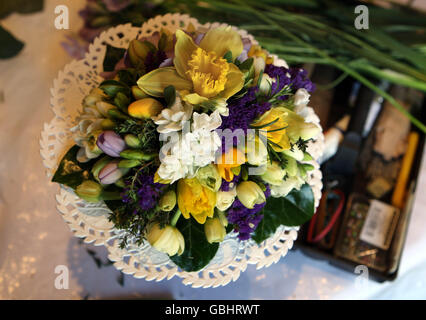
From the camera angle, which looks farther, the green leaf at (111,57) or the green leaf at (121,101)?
the green leaf at (111,57)

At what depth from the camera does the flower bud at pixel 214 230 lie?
43cm

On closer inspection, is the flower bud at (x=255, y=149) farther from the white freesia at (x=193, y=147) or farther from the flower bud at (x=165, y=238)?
the flower bud at (x=165, y=238)

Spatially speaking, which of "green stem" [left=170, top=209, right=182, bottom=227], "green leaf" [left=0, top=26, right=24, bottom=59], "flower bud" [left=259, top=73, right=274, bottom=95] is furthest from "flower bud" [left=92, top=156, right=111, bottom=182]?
"green leaf" [left=0, top=26, right=24, bottom=59]

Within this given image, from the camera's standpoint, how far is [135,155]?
39 centimetres

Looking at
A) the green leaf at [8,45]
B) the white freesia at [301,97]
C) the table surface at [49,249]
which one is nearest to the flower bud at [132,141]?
the white freesia at [301,97]

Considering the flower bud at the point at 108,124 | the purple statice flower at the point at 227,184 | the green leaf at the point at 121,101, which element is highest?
the green leaf at the point at 121,101

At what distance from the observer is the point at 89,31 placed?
776 millimetres

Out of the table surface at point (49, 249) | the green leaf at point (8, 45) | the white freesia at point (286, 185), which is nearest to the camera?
the white freesia at point (286, 185)

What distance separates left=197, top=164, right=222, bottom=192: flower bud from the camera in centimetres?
38

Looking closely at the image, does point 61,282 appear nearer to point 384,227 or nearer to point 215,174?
point 215,174

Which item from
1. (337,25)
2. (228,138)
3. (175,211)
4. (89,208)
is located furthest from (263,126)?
(337,25)

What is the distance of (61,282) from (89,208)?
24 cm

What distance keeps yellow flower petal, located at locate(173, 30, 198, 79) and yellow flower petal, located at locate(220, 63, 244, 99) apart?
54 mm

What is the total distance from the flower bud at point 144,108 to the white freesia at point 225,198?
0.13m
